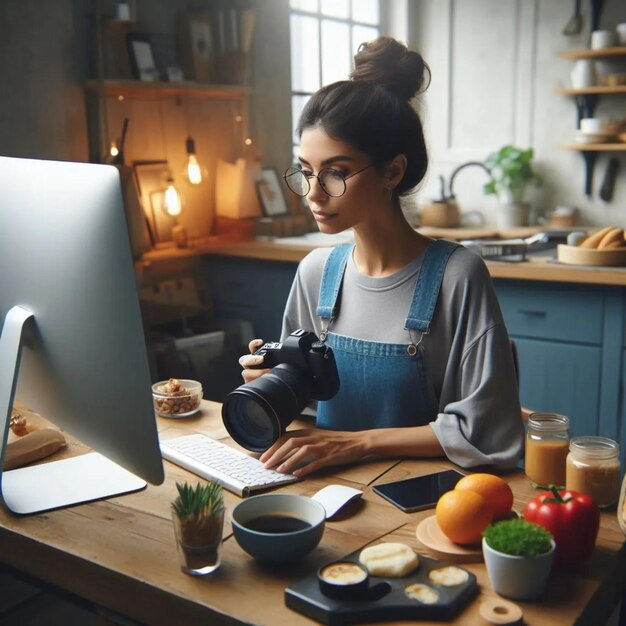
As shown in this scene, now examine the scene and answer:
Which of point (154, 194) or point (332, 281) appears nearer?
point (332, 281)

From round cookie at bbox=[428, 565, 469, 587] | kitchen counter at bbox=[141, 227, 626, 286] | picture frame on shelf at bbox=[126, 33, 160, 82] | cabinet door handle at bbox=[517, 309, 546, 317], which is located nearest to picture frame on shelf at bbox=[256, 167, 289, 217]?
kitchen counter at bbox=[141, 227, 626, 286]

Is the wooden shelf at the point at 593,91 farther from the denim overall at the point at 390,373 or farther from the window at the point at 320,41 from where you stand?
the denim overall at the point at 390,373

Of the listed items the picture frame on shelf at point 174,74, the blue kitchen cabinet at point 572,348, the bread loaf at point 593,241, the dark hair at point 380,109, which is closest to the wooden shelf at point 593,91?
the bread loaf at point 593,241

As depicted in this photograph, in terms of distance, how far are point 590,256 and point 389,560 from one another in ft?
7.19

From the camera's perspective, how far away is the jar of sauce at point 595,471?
4.25 feet

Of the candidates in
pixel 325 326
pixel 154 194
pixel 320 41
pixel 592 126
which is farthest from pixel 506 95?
pixel 325 326

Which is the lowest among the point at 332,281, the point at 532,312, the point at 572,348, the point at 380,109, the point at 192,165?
the point at 572,348

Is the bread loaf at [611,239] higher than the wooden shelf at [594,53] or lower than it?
lower

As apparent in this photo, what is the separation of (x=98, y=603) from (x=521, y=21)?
4056mm

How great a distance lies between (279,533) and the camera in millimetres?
1106

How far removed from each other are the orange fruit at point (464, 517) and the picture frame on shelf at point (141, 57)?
2.55 meters

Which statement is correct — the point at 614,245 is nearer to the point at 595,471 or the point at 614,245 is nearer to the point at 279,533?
the point at 595,471

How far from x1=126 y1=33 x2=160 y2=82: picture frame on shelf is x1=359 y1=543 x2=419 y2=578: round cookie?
2594 millimetres

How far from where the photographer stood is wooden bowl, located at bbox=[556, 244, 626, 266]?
9.75ft
